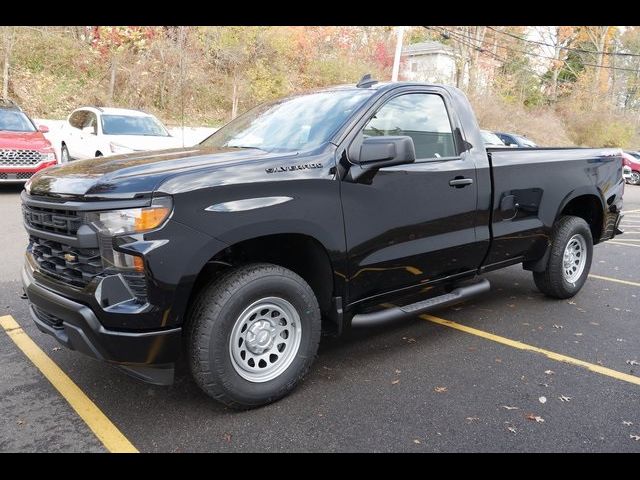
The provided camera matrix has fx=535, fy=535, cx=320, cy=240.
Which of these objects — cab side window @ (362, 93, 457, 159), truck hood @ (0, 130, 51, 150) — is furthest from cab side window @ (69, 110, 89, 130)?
cab side window @ (362, 93, 457, 159)

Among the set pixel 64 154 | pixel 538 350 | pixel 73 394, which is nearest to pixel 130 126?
pixel 64 154

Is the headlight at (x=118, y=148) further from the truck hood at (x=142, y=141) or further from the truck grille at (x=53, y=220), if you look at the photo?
the truck grille at (x=53, y=220)

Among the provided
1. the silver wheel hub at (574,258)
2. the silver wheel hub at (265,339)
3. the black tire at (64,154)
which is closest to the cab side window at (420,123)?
the silver wheel hub at (265,339)

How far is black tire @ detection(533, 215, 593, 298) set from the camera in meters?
5.21

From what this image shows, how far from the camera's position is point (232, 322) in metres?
2.98

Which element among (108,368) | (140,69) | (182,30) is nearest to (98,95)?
(140,69)

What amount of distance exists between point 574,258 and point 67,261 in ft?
15.9

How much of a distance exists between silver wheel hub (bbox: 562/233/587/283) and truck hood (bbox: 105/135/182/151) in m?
8.05

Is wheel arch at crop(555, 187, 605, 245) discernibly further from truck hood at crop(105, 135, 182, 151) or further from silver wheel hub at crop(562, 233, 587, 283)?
truck hood at crop(105, 135, 182, 151)

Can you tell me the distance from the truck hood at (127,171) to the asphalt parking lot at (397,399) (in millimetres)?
1291

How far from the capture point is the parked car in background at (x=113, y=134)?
11039 mm

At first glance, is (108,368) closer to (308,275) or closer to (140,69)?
(308,275)

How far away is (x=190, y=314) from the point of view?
302 centimetres

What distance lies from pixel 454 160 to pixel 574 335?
187 centimetres
